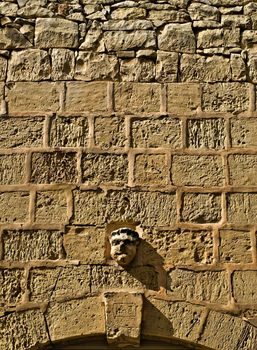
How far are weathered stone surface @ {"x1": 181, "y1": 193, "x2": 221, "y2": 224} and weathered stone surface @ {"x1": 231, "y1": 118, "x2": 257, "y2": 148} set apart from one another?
1.34 ft

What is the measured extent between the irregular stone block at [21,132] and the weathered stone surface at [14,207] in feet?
1.15

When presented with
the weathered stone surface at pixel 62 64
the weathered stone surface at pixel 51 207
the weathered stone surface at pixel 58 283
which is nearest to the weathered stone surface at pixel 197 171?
the weathered stone surface at pixel 51 207

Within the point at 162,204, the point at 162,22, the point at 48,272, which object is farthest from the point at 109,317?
the point at 162,22

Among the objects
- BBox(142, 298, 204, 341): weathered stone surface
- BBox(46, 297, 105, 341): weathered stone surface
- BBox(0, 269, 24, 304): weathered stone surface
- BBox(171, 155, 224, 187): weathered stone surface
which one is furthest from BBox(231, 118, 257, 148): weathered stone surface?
BBox(0, 269, 24, 304): weathered stone surface

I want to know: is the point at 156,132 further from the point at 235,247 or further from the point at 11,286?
the point at 11,286

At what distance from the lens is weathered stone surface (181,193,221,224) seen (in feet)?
16.7

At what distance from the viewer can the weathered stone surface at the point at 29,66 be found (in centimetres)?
552

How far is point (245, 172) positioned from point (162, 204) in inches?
22.9

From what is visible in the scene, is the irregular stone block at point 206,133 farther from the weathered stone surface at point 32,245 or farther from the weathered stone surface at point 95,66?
the weathered stone surface at point 32,245

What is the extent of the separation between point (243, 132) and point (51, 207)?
4.45 feet

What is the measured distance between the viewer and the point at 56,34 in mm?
5613

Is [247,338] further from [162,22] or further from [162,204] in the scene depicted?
[162,22]

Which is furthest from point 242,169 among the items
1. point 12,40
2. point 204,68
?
point 12,40

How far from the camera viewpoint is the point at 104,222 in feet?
16.7
